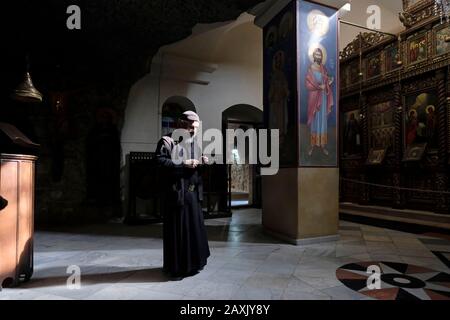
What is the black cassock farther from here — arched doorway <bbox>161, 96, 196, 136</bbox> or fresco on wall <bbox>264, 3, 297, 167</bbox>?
arched doorway <bbox>161, 96, 196, 136</bbox>

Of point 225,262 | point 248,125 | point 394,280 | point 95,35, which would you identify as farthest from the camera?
point 248,125

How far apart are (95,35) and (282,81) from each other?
3.76 meters

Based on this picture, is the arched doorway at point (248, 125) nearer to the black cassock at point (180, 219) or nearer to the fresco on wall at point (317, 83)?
the fresco on wall at point (317, 83)

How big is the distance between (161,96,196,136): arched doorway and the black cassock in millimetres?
5337

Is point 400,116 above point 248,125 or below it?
below

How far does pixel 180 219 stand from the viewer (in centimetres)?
310

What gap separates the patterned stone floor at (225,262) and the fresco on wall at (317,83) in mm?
1516

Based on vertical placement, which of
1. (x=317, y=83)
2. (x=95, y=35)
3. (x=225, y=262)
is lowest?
(x=225, y=262)

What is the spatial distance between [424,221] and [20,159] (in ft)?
23.3

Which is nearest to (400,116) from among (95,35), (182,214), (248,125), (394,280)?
(248,125)

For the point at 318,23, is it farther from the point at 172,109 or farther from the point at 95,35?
the point at 172,109

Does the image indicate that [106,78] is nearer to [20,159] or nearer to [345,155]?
[20,159]

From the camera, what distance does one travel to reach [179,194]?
3102 millimetres

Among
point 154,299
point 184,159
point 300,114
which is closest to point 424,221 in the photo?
point 300,114
